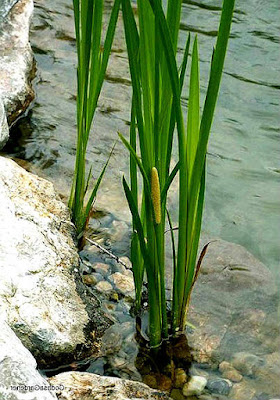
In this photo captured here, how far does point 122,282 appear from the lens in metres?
3.22

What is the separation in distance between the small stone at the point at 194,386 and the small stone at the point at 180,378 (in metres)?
0.02

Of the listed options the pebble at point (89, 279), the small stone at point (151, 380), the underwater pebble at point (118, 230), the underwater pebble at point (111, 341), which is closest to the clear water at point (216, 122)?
the underwater pebble at point (118, 230)

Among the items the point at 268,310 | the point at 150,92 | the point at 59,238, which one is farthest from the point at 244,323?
the point at 150,92

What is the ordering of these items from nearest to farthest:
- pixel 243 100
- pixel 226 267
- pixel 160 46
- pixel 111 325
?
pixel 160 46
pixel 111 325
pixel 226 267
pixel 243 100

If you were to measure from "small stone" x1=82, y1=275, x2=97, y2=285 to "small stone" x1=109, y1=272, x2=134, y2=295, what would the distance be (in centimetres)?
8

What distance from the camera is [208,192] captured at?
4004 mm

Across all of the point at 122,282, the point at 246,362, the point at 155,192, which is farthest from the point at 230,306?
the point at 155,192

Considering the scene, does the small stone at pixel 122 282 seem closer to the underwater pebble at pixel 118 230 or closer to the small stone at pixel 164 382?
the underwater pebble at pixel 118 230

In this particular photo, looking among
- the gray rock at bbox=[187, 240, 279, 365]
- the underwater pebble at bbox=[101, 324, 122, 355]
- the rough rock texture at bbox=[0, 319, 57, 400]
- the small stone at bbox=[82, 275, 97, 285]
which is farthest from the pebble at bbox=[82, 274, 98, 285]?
the rough rock texture at bbox=[0, 319, 57, 400]

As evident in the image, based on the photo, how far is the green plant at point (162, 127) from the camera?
216 centimetres

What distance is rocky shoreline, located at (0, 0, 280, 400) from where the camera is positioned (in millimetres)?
2510

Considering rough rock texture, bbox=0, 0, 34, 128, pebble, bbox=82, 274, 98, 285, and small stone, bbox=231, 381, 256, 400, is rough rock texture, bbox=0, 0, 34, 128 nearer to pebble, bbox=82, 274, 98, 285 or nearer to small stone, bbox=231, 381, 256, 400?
pebble, bbox=82, 274, 98, 285

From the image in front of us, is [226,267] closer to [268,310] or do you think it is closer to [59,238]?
[268,310]

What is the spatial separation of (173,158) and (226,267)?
41.8 inches
